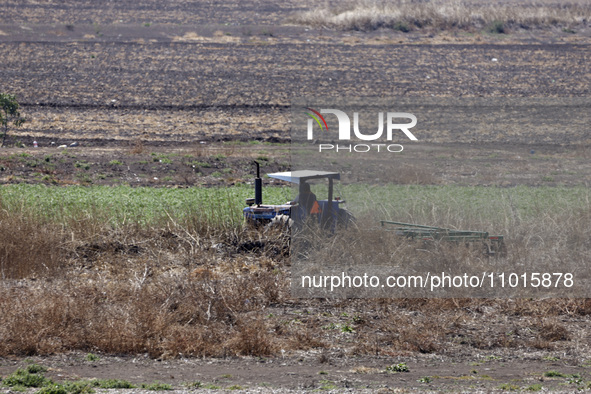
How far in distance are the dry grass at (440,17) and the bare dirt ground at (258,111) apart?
173 centimetres

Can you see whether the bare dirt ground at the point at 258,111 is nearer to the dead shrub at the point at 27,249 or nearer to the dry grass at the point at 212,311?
the dry grass at the point at 212,311

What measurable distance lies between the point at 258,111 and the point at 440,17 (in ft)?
80.9

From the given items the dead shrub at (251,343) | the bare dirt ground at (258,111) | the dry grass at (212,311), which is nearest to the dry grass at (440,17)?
the bare dirt ground at (258,111)

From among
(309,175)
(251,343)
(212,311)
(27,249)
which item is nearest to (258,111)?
(27,249)

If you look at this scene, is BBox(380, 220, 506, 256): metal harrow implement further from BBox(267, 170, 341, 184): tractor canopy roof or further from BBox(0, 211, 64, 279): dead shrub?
BBox(0, 211, 64, 279): dead shrub

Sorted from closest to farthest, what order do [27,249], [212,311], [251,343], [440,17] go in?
[251,343] → [212,311] → [27,249] → [440,17]

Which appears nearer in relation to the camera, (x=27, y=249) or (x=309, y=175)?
(x=309, y=175)

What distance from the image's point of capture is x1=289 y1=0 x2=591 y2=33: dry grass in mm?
53969

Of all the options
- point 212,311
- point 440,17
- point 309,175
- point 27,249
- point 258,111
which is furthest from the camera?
point 440,17

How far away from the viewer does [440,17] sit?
5500 cm

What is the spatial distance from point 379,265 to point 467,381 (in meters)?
2.66

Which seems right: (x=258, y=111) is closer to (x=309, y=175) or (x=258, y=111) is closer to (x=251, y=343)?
(x=309, y=175)

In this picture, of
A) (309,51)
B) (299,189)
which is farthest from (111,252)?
(309,51)

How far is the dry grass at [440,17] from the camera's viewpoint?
54.0 m
